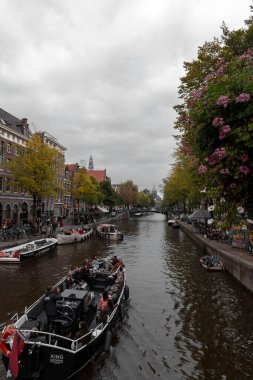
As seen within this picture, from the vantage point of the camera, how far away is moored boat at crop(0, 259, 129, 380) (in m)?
9.41

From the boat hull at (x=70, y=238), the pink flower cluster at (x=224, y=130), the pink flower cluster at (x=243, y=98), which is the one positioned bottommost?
the boat hull at (x=70, y=238)

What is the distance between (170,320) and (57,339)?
6807 millimetres

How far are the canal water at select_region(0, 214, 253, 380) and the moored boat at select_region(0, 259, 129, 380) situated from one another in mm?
980

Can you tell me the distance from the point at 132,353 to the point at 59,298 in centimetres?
353

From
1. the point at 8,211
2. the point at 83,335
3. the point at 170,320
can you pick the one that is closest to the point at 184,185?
the point at 8,211

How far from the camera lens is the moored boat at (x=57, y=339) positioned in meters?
9.41

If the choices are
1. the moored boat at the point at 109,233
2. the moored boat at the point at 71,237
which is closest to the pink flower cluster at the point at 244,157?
the moored boat at the point at 71,237

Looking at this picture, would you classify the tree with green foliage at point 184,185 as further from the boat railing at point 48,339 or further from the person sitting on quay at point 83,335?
the boat railing at point 48,339

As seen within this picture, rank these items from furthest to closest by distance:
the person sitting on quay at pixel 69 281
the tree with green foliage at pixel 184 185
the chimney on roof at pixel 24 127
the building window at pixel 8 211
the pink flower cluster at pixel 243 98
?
1. the chimney on roof at pixel 24 127
2. the building window at pixel 8 211
3. the tree with green foliage at pixel 184 185
4. the person sitting on quay at pixel 69 281
5. the pink flower cluster at pixel 243 98

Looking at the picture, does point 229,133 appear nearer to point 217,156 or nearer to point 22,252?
point 217,156

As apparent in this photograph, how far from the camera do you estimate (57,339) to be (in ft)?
34.3

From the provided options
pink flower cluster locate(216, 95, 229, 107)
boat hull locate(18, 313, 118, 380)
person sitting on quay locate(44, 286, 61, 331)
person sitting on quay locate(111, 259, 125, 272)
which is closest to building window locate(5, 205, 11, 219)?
person sitting on quay locate(111, 259, 125, 272)

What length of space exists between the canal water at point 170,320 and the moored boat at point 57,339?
3.22 feet

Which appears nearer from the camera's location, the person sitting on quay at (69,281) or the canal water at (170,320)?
the canal water at (170,320)
